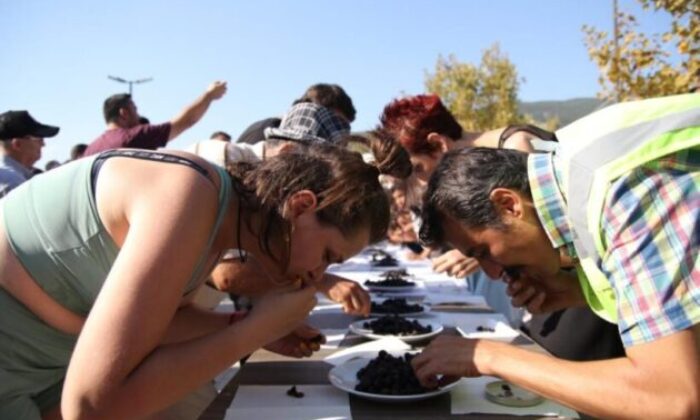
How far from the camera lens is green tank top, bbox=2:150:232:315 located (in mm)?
1411

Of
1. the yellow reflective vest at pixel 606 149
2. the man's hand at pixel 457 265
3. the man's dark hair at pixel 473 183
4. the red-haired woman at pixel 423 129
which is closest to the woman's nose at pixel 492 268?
the man's dark hair at pixel 473 183

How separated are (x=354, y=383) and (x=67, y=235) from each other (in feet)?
A: 2.95

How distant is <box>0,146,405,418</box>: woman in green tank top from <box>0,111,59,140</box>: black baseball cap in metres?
4.13

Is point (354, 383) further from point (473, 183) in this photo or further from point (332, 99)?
point (332, 99)

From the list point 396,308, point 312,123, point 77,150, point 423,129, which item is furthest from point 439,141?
point 77,150

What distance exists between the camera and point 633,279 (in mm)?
1238

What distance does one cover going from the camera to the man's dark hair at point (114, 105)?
468 centimetres

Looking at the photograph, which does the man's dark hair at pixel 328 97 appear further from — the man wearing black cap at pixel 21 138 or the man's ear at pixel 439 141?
the man wearing black cap at pixel 21 138

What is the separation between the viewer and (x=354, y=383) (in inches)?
69.4

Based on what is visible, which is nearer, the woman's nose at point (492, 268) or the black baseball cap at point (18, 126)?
the woman's nose at point (492, 268)

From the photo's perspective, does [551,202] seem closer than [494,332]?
Yes

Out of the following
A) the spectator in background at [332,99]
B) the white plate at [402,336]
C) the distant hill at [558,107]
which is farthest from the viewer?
the distant hill at [558,107]

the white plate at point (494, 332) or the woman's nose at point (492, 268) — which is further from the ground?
the woman's nose at point (492, 268)

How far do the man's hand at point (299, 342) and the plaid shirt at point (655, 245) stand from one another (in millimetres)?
1026
